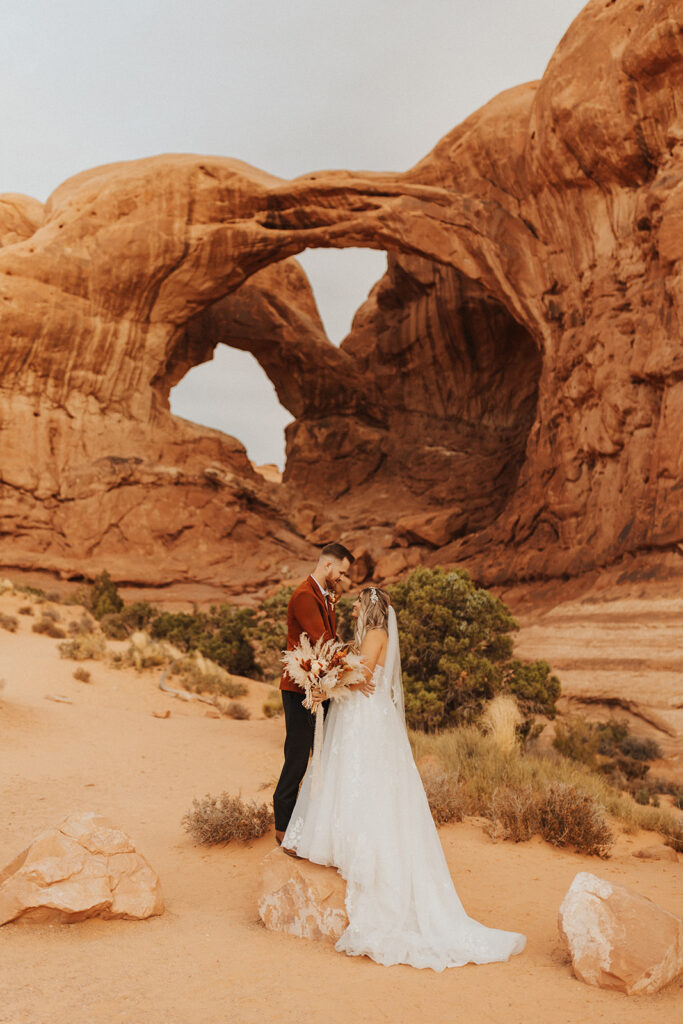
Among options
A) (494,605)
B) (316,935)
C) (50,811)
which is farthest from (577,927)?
(494,605)

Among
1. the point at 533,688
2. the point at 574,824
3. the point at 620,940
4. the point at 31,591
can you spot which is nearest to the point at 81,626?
the point at 31,591

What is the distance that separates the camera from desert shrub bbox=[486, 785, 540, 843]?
6008mm

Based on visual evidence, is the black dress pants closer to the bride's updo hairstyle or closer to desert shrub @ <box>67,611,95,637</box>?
the bride's updo hairstyle

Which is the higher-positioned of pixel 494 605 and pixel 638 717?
pixel 494 605

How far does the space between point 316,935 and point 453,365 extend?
1028 inches

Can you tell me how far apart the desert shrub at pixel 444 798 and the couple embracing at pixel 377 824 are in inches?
86.3

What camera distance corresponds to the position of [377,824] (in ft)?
12.5

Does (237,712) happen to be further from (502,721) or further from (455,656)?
(502,721)

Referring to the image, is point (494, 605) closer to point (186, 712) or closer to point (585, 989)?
point (186, 712)

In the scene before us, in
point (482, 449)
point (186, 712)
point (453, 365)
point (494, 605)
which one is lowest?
point (186, 712)

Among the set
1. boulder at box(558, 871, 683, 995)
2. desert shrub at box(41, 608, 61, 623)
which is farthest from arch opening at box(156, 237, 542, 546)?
boulder at box(558, 871, 683, 995)

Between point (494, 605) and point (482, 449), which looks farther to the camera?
point (482, 449)

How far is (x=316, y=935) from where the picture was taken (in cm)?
378

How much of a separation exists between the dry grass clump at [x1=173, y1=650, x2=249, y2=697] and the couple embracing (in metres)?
8.87
